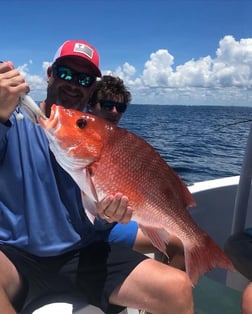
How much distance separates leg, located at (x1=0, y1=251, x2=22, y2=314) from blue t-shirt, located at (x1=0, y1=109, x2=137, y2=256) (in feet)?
0.50

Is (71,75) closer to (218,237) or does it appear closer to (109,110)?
(109,110)

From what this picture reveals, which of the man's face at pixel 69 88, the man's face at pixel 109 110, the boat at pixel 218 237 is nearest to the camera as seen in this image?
the boat at pixel 218 237

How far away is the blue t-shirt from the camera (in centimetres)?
237

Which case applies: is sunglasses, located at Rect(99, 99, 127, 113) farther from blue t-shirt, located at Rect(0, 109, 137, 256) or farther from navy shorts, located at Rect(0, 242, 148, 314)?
navy shorts, located at Rect(0, 242, 148, 314)

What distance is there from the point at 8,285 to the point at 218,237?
246 centimetres

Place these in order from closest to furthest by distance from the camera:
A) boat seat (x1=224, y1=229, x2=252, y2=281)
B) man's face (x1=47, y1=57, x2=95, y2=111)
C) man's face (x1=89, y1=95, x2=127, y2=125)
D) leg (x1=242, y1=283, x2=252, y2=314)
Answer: leg (x1=242, y1=283, x2=252, y2=314)
boat seat (x1=224, y1=229, x2=252, y2=281)
man's face (x1=47, y1=57, x2=95, y2=111)
man's face (x1=89, y1=95, x2=127, y2=125)

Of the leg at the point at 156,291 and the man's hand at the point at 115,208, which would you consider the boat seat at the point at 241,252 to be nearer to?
the leg at the point at 156,291

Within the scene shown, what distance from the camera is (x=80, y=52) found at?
281cm

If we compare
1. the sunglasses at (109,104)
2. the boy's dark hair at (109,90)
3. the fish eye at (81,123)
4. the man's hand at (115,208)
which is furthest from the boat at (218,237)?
the boy's dark hair at (109,90)

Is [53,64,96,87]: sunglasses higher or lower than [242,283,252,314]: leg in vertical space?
higher

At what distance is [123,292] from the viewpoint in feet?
7.86

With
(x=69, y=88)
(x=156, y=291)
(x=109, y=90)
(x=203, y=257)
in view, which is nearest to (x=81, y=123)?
(x=69, y=88)

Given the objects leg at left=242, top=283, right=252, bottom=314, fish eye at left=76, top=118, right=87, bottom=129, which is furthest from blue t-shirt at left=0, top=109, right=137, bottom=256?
leg at left=242, top=283, right=252, bottom=314

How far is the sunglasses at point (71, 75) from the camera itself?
107 inches
